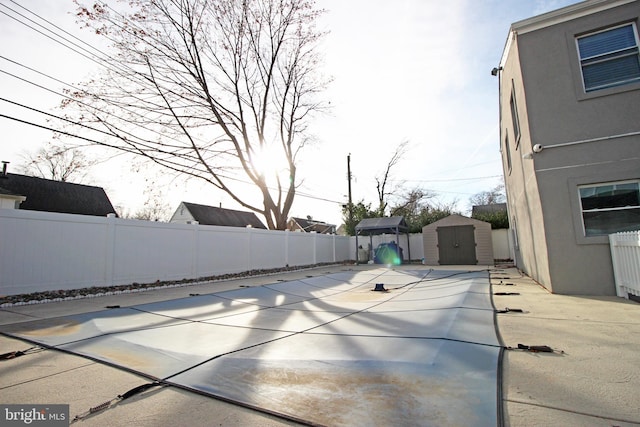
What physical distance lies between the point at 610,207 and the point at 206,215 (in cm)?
2932

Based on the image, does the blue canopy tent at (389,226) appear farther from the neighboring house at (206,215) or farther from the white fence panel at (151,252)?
the neighboring house at (206,215)

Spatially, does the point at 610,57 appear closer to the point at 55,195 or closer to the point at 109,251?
the point at 109,251

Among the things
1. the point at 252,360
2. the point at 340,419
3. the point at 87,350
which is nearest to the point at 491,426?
the point at 340,419

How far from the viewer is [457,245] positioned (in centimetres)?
1480

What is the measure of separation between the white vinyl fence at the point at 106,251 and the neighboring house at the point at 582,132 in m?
9.07

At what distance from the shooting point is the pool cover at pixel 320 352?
5.98 ft

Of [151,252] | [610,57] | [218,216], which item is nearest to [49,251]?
[151,252]

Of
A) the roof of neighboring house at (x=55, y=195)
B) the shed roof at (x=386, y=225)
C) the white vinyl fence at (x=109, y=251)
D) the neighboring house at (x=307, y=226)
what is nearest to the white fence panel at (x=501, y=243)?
the shed roof at (x=386, y=225)

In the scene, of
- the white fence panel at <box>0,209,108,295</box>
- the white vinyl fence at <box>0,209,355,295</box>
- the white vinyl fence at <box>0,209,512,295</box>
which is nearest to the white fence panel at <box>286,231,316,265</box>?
the white vinyl fence at <box>0,209,512,295</box>

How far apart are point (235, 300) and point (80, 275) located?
12.1 feet

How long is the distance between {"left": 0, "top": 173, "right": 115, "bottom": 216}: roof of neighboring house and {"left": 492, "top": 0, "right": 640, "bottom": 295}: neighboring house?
22124 millimetres

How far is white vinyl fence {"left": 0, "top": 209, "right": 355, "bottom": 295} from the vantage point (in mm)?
5832

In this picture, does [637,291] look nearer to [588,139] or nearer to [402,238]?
[588,139]

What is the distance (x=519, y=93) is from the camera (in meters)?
6.67
